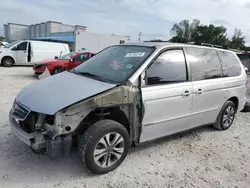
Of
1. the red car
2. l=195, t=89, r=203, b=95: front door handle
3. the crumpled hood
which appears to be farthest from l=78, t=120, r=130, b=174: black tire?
the red car

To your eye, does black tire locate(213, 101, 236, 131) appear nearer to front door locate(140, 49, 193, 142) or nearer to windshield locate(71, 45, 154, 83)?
front door locate(140, 49, 193, 142)

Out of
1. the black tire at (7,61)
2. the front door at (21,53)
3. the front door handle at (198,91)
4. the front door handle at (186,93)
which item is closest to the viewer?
the front door handle at (186,93)

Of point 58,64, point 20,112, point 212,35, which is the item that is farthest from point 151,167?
point 212,35

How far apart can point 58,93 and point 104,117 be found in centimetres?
70

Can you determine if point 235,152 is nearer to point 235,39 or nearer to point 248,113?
point 248,113

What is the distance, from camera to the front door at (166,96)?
336cm

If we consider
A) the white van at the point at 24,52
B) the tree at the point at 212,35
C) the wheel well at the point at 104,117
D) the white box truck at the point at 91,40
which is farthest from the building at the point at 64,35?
the wheel well at the point at 104,117

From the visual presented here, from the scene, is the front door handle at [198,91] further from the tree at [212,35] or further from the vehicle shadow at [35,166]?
the tree at [212,35]

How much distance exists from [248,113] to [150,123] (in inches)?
167

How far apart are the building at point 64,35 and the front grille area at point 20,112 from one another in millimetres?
27287

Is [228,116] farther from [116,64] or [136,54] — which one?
[116,64]

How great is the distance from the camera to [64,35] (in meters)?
33.8

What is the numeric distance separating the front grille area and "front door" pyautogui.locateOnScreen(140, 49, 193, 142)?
154 centimetres

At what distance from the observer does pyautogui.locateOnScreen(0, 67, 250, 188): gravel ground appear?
2949mm
